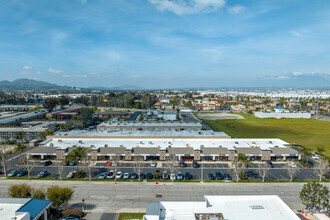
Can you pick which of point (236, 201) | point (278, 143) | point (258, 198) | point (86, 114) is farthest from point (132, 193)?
point (86, 114)

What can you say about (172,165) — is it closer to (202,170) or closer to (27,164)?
(202,170)

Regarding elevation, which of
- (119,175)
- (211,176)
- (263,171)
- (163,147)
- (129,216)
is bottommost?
(129,216)

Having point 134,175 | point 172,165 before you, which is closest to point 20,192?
point 134,175

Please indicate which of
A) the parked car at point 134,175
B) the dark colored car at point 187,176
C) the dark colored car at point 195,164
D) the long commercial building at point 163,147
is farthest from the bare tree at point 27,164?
the dark colored car at point 195,164

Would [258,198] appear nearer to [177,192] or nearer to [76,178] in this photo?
[177,192]

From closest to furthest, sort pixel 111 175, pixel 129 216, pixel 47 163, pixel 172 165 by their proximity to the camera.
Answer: pixel 129 216, pixel 111 175, pixel 172 165, pixel 47 163

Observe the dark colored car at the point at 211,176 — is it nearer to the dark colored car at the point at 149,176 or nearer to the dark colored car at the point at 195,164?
the dark colored car at the point at 195,164

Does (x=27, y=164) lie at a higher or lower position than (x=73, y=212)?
higher

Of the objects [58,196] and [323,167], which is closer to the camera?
[58,196]
